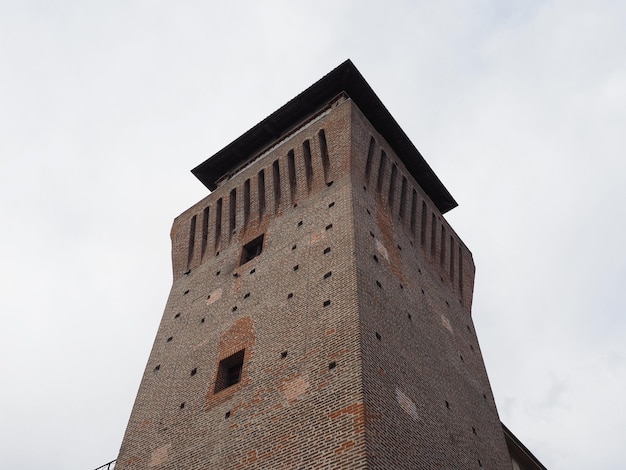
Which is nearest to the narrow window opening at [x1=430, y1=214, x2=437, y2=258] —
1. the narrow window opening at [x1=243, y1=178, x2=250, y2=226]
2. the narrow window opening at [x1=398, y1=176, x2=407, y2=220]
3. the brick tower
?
the brick tower

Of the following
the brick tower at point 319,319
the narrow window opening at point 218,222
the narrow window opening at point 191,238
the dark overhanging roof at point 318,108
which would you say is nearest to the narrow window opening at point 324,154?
the brick tower at point 319,319

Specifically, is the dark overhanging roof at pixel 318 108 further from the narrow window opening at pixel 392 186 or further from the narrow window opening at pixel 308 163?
the narrow window opening at pixel 392 186

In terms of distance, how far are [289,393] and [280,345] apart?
1.39 meters

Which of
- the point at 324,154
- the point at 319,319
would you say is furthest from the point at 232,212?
the point at 319,319

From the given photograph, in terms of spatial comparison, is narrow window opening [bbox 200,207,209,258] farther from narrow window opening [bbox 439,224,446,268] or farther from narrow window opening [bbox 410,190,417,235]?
narrow window opening [bbox 439,224,446,268]

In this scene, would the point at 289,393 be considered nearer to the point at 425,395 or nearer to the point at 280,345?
the point at 280,345

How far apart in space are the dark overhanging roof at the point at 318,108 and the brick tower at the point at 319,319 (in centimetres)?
5

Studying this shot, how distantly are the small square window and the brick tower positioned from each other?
0.04 meters

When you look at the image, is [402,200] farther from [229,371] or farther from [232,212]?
[229,371]

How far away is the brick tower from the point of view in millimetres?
10195

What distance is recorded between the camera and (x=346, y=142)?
1606 cm

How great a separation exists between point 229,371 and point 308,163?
6.27 metres

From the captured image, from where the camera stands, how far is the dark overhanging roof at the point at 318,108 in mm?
19594

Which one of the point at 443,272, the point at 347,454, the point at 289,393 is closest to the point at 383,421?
the point at 347,454
